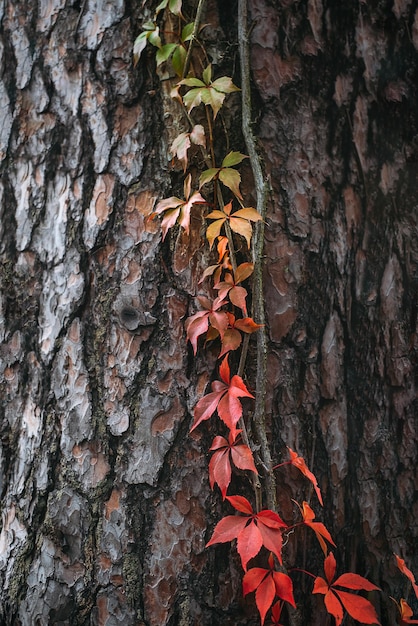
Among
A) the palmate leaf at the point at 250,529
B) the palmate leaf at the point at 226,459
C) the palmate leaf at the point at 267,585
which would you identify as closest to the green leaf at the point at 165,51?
the palmate leaf at the point at 226,459

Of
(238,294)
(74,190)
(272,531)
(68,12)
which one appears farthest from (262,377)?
(68,12)

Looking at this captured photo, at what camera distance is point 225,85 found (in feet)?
3.47

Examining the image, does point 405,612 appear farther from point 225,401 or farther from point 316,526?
point 225,401

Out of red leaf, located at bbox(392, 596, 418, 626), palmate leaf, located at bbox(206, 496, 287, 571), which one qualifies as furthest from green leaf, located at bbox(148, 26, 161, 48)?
red leaf, located at bbox(392, 596, 418, 626)

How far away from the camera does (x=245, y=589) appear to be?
102cm

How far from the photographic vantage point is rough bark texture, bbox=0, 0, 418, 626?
1091 millimetres

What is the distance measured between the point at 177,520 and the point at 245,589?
18cm

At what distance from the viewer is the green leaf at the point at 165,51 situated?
3.58 ft

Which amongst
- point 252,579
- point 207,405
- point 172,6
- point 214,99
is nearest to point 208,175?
point 214,99

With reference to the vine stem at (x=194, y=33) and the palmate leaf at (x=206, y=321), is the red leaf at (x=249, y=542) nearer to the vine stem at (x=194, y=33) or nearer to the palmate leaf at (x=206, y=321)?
the palmate leaf at (x=206, y=321)

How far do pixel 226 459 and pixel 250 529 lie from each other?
0.13 meters

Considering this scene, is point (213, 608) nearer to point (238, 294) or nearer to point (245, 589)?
point (245, 589)

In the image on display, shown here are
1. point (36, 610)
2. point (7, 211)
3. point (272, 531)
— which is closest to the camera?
point (272, 531)

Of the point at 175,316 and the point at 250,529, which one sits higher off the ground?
the point at 175,316
